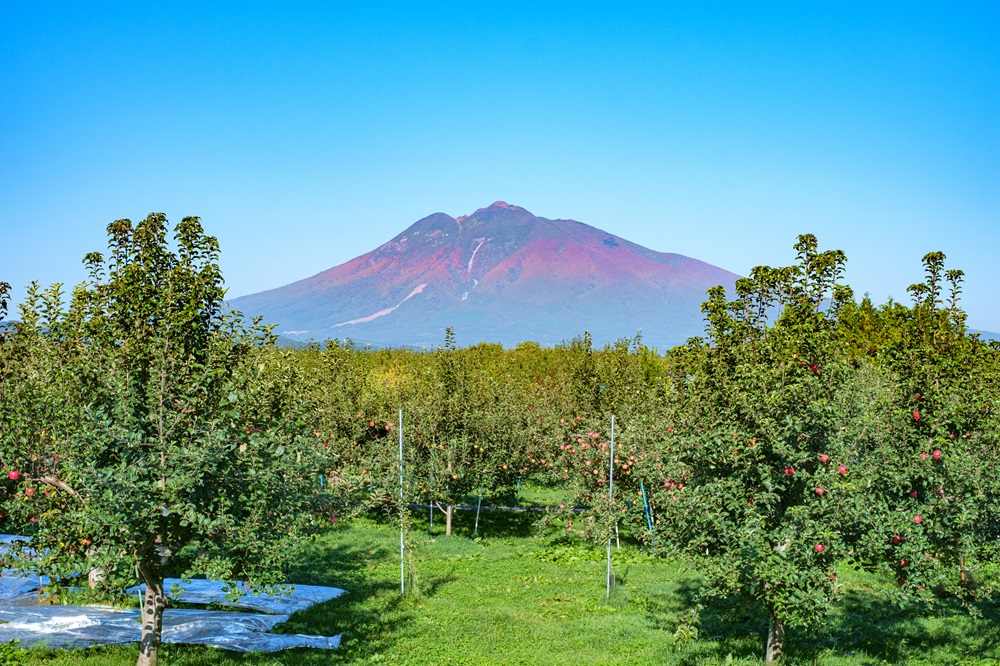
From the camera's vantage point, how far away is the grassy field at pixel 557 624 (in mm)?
11469

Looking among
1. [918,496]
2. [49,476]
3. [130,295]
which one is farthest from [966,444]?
[49,476]

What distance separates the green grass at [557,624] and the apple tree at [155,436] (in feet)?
4.69

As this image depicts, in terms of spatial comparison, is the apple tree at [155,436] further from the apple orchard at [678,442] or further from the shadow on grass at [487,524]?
the shadow on grass at [487,524]

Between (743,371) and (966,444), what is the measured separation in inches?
153

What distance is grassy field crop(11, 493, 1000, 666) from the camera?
452 inches

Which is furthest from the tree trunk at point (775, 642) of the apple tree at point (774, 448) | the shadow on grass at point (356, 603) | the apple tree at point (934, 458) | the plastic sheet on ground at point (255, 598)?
the plastic sheet on ground at point (255, 598)

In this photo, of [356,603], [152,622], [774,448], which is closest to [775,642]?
[774,448]

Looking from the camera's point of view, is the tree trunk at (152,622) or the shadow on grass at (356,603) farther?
the shadow on grass at (356,603)

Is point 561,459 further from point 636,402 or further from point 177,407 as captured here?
point 177,407

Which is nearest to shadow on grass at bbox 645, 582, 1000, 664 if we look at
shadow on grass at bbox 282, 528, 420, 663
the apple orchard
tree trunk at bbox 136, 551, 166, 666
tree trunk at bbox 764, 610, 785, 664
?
tree trunk at bbox 764, 610, 785, 664

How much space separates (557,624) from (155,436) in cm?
910

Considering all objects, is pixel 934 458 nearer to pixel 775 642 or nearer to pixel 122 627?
pixel 775 642

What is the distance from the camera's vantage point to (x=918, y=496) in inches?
413

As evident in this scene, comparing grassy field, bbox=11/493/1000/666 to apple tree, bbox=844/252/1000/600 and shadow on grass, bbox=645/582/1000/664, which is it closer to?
shadow on grass, bbox=645/582/1000/664
